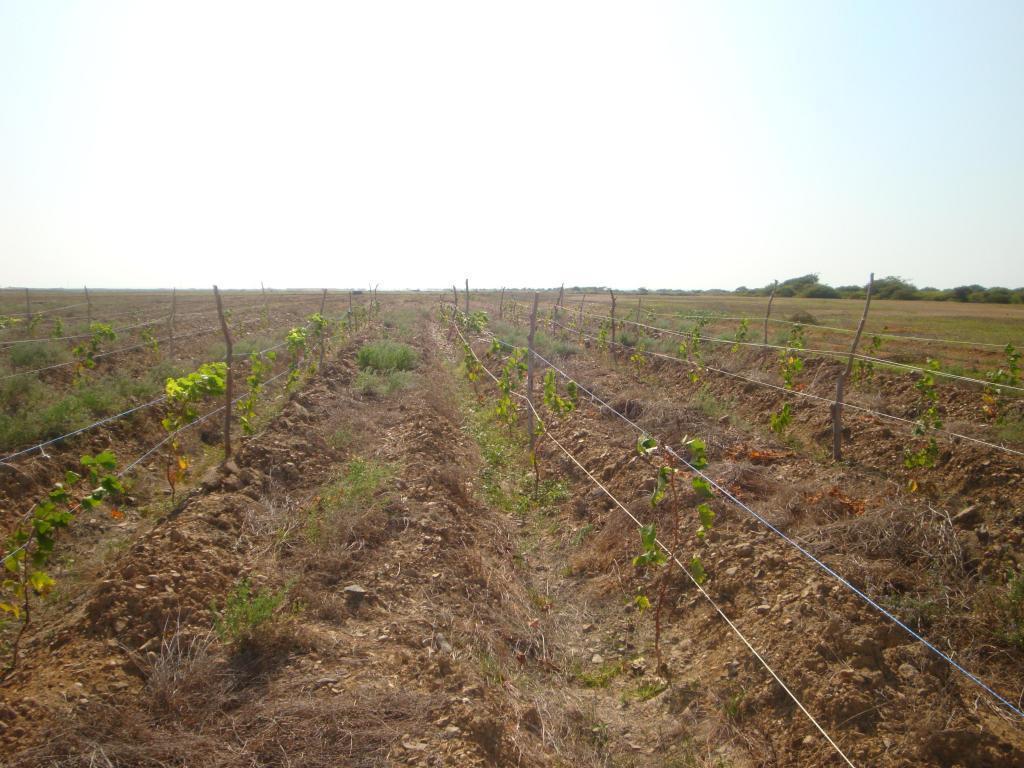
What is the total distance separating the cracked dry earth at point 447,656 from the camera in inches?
116

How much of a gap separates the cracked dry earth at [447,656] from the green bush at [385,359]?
6.22 metres

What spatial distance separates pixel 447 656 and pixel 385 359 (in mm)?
9660

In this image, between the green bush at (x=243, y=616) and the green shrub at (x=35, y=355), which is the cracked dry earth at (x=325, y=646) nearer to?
the green bush at (x=243, y=616)

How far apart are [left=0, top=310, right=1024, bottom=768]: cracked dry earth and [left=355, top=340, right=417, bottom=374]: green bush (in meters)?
6.22

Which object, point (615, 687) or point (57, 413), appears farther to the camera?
point (57, 413)

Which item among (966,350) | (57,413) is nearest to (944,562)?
(57,413)

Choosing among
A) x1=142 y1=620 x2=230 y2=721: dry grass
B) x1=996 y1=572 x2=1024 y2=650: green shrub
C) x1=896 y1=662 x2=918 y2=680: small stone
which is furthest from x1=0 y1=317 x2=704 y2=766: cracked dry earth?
x1=996 y1=572 x2=1024 y2=650: green shrub

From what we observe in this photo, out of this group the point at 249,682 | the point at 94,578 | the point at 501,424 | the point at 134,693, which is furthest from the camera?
the point at 501,424

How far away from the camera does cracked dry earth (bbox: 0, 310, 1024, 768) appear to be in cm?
294

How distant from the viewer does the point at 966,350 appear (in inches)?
616

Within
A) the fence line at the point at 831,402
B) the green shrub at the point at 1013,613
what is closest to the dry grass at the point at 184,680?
the green shrub at the point at 1013,613

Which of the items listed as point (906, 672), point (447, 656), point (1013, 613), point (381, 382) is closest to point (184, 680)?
point (447, 656)

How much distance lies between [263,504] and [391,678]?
313 cm

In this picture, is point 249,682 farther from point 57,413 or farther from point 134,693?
point 57,413
